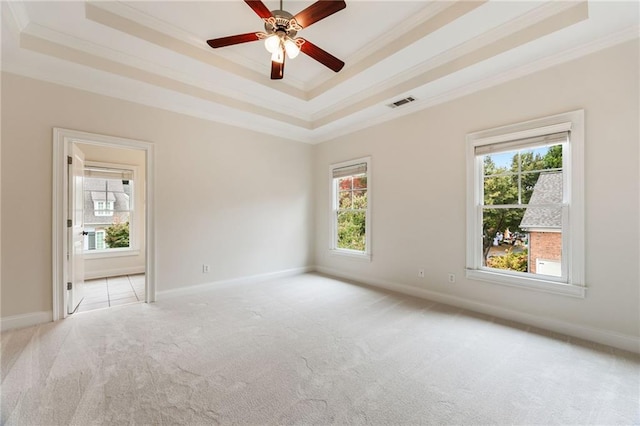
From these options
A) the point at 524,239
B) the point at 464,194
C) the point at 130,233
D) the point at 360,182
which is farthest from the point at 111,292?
the point at 524,239

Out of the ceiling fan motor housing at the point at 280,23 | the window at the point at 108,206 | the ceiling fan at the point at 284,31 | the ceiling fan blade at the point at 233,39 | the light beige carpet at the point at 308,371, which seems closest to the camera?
the light beige carpet at the point at 308,371

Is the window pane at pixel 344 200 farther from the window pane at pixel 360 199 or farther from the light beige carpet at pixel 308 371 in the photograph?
the light beige carpet at pixel 308 371

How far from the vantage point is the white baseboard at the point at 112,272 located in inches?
192

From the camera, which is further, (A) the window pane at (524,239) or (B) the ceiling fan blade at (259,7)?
(A) the window pane at (524,239)

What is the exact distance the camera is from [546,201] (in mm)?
2775

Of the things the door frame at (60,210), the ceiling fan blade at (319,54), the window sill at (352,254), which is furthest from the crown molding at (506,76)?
the door frame at (60,210)

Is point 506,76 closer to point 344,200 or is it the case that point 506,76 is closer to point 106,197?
point 344,200

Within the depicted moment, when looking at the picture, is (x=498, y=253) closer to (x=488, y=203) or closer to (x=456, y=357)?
(x=488, y=203)

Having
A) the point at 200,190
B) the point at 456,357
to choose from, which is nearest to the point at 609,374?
the point at 456,357

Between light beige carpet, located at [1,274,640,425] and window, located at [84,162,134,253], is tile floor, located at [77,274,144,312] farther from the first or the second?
window, located at [84,162,134,253]

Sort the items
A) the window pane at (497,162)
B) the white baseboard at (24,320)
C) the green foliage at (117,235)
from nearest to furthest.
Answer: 1. the white baseboard at (24,320)
2. the window pane at (497,162)
3. the green foliage at (117,235)

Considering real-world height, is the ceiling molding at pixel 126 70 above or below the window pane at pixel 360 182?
above

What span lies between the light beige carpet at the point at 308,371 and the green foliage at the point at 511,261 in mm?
618

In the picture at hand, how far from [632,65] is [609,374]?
101 inches
